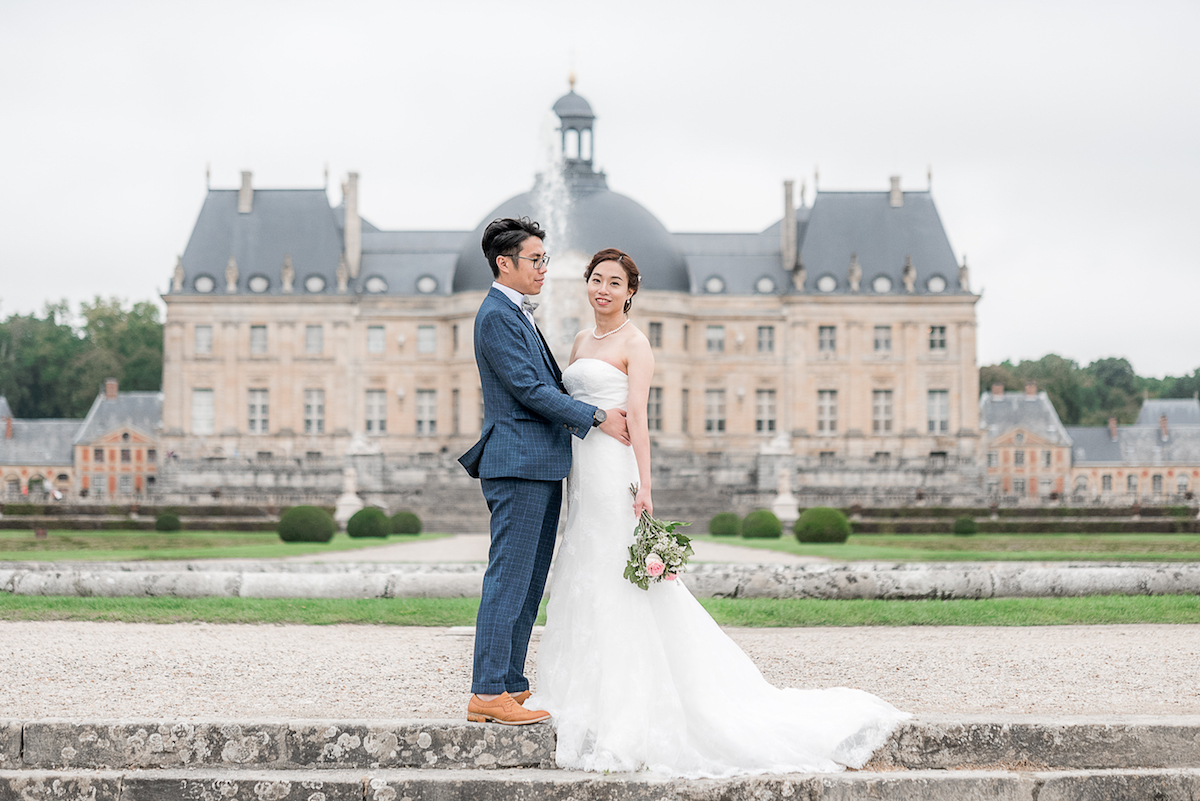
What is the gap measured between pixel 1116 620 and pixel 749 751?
579 centimetres

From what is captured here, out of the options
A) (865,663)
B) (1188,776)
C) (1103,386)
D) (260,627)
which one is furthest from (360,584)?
(1103,386)

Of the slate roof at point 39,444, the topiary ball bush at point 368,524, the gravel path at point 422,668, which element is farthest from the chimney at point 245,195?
the gravel path at point 422,668

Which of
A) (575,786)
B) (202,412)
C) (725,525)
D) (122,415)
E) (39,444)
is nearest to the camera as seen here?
(575,786)

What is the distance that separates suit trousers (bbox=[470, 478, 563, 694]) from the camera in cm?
446

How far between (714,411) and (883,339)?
7.14 metres

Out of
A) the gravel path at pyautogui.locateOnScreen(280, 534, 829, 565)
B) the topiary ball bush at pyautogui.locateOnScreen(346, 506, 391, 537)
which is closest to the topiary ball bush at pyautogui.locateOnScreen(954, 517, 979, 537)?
the gravel path at pyautogui.locateOnScreen(280, 534, 829, 565)

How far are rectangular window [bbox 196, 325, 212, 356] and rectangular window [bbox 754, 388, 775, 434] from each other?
2129 centimetres

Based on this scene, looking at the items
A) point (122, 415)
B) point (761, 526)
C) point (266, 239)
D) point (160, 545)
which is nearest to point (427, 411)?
point (266, 239)

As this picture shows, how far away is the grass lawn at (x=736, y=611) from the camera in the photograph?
8914 mm

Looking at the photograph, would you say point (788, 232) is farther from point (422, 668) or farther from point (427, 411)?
point (422, 668)

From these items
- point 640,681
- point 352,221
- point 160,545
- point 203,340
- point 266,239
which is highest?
A: point 352,221

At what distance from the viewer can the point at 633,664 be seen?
4.47 m

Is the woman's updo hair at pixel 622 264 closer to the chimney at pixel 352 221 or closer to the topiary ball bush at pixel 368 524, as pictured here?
the topiary ball bush at pixel 368 524

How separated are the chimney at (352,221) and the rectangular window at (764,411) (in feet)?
54.1
